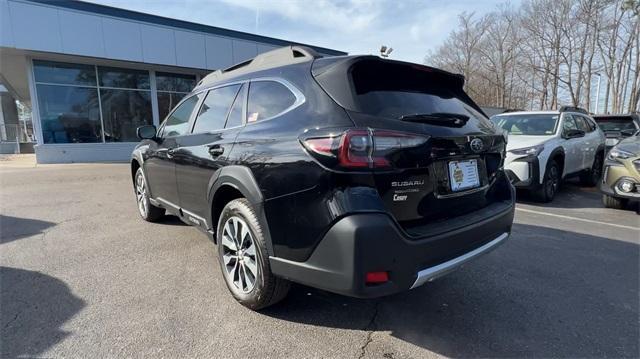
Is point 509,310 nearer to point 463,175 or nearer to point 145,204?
point 463,175

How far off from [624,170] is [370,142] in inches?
230

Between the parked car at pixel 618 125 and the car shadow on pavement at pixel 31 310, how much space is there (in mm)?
12254

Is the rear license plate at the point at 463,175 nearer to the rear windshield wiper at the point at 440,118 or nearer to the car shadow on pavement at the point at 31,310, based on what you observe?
the rear windshield wiper at the point at 440,118

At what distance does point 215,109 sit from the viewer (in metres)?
3.56

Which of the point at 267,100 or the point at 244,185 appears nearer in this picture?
the point at 244,185

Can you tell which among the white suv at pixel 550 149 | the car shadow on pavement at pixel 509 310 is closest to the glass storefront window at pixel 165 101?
the white suv at pixel 550 149

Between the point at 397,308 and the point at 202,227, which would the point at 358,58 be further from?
the point at 202,227

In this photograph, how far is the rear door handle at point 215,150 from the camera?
3.05m

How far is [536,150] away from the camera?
21.0 ft

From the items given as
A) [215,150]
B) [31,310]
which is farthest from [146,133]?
[31,310]

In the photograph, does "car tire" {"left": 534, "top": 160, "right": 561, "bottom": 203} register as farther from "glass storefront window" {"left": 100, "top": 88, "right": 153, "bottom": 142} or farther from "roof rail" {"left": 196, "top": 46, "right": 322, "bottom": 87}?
"glass storefront window" {"left": 100, "top": 88, "right": 153, "bottom": 142}

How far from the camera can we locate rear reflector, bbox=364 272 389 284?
2051 millimetres

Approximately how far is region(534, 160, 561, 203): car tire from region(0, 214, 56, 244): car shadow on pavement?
803 centimetres

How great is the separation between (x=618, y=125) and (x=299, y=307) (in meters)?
12.2
